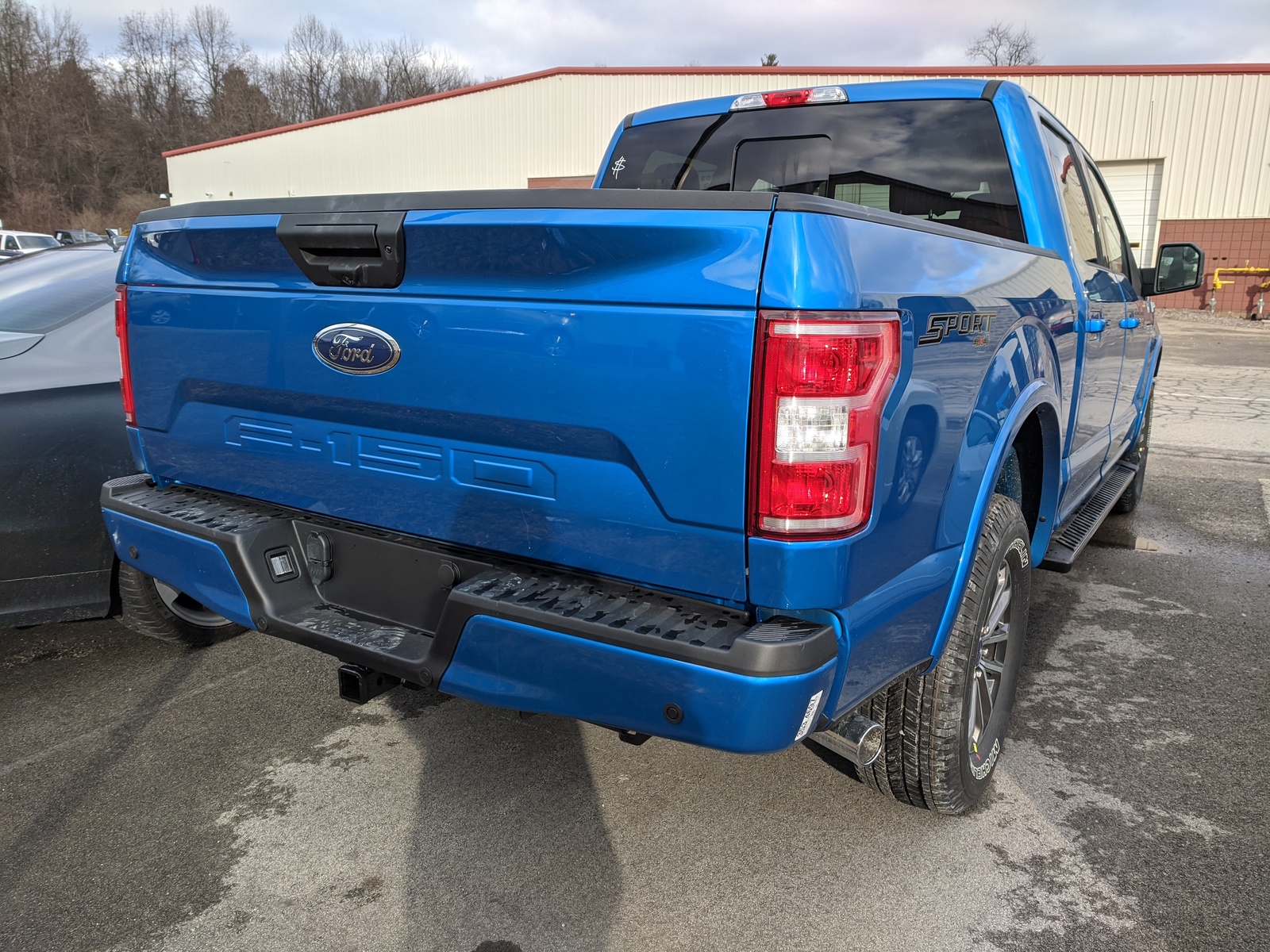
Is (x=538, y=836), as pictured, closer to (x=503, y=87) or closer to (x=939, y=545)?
(x=939, y=545)

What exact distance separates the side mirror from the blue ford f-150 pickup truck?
194 cm

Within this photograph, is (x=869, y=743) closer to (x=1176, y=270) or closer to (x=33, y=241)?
(x=1176, y=270)

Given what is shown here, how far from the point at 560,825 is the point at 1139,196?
26.0 m

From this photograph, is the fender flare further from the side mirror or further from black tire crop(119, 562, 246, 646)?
black tire crop(119, 562, 246, 646)

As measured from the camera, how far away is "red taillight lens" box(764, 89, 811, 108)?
3414 millimetres

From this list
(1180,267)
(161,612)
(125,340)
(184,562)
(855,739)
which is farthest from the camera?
(1180,267)

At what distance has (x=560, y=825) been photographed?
254 centimetres

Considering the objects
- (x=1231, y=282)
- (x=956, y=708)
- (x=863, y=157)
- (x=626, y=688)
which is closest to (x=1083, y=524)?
(x=863, y=157)

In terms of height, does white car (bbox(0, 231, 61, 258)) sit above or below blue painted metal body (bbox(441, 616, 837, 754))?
above

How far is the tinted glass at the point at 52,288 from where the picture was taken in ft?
11.2

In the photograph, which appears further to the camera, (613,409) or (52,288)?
(52,288)

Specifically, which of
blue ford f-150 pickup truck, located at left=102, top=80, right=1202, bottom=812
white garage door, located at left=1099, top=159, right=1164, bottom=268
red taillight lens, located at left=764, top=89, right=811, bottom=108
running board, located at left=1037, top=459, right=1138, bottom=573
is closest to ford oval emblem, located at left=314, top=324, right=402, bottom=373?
blue ford f-150 pickup truck, located at left=102, top=80, right=1202, bottom=812

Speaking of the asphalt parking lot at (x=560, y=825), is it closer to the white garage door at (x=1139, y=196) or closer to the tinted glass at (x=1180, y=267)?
the tinted glass at (x=1180, y=267)

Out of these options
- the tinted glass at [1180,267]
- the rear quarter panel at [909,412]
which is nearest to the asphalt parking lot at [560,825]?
the rear quarter panel at [909,412]
